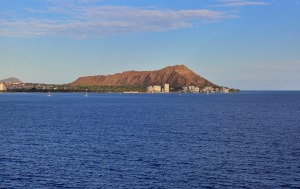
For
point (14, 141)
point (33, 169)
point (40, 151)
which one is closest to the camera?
point (33, 169)

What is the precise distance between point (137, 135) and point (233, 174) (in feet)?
116

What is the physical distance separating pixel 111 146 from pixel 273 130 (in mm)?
45305

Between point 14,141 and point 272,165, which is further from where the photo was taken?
point 14,141

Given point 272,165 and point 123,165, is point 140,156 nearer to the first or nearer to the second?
point 123,165

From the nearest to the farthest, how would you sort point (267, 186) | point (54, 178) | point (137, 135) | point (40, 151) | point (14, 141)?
point (267, 186) → point (54, 178) → point (40, 151) → point (14, 141) → point (137, 135)

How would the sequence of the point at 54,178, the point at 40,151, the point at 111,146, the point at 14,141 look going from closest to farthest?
the point at 54,178
the point at 40,151
the point at 111,146
the point at 14,141

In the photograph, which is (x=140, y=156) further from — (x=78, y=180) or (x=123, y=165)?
(x=78, y=180)

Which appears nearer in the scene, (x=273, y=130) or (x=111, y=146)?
(x=111, y=146)

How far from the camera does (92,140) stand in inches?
2724

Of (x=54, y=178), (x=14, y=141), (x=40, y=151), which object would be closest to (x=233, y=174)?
→ (x=54, y=178)

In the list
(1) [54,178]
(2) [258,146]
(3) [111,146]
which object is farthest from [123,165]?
(2) [258,146]

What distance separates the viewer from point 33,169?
149 feet

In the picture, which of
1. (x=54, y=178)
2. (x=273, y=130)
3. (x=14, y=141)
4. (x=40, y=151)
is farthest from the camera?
(x=273, y=130)

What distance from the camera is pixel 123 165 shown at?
47781mm
